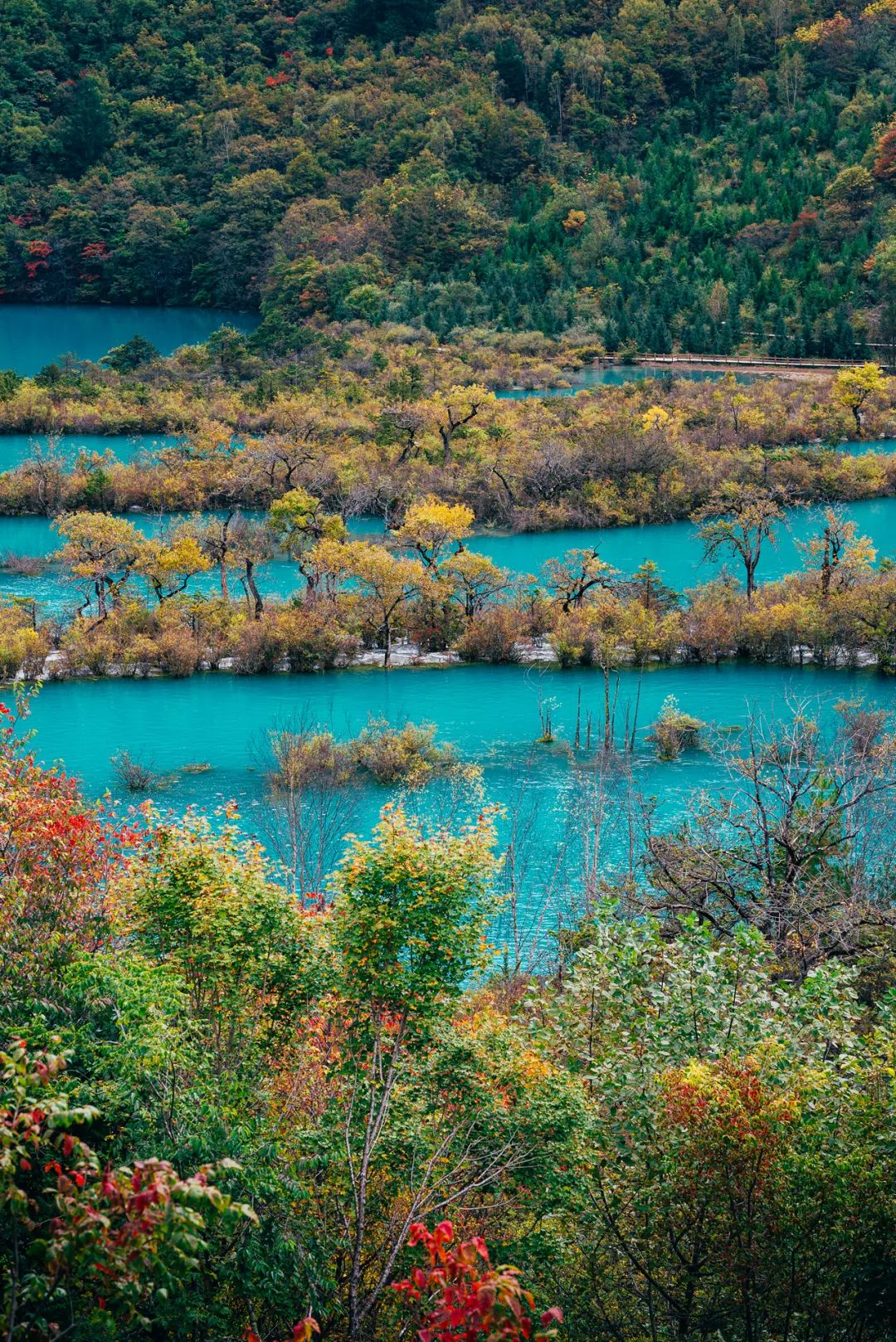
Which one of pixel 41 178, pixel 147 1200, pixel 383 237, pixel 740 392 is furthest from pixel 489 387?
pixel 147 1200

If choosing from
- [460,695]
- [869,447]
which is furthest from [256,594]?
[869,447]

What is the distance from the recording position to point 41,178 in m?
104

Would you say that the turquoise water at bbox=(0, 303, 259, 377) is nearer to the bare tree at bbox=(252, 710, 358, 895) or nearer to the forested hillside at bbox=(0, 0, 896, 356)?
the forested hillside at bbox=(0, 0, 896, 356)

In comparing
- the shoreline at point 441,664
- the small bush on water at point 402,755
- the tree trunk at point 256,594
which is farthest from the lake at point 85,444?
the small bush on water at point 402,755

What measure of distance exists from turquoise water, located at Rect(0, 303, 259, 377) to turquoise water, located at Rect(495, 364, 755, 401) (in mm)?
23574

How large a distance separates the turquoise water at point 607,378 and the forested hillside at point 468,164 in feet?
14.0

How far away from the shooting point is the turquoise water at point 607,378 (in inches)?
2539

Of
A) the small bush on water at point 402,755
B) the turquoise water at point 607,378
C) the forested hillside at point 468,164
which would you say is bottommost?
the small bush on water at point 402,755

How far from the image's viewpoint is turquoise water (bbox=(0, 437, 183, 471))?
56.6 meters

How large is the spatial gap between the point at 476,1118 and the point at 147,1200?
496 centimetres

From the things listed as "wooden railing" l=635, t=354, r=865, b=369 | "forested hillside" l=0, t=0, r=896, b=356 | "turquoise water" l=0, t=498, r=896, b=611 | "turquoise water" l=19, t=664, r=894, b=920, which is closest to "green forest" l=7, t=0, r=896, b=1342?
"turquoise water" l=19, t=664, r=894, b=920

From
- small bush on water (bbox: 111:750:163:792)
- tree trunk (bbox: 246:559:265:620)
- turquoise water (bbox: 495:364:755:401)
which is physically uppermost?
turquoise water (bbox: 495:364:755:401)

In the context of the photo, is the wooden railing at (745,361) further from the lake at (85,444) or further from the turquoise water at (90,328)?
the turquoise water at (90,328)

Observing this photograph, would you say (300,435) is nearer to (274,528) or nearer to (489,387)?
(274,528)
